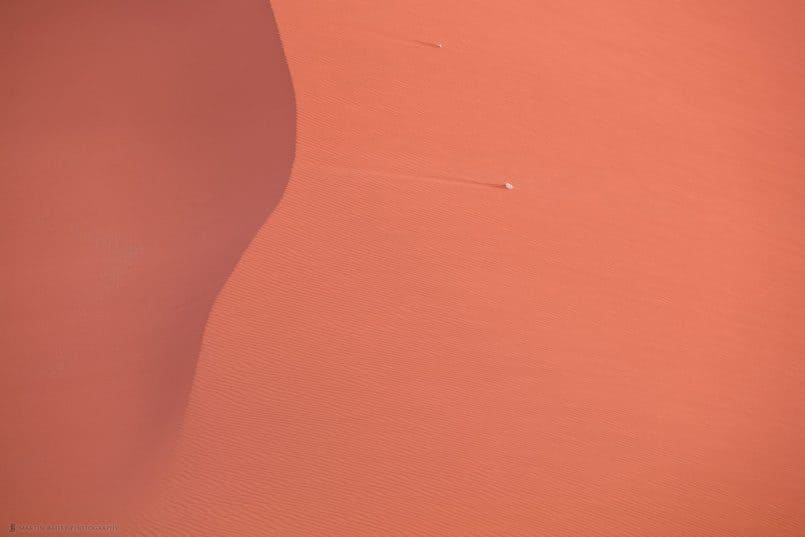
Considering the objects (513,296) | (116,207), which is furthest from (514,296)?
(116,207)

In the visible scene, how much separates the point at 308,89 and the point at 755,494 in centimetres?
319

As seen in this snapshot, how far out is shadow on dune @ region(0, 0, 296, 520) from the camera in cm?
363

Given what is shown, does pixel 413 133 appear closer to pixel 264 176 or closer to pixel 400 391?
pixel 264 176

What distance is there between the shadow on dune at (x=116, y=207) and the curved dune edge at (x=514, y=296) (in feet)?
0.79

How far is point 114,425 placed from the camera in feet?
11.9

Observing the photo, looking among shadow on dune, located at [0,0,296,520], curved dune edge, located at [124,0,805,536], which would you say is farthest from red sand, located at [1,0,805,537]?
shadow on dune, located at [0,0,296,520]

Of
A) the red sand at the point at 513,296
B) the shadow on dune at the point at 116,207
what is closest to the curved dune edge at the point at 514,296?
the red sand at the point at 513,296

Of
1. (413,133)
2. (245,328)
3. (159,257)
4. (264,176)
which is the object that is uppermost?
(413,133)

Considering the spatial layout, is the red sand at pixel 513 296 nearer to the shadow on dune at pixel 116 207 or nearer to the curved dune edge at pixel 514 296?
the curved dune edge at pixel 514 296

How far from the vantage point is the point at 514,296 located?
385cm

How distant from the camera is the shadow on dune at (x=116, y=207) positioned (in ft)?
11.9

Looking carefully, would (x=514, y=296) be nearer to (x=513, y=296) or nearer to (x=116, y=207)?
(x=513, y=296)

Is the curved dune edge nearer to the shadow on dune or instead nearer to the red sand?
the red sand

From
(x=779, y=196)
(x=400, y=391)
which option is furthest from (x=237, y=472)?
(x=779, y=196)
